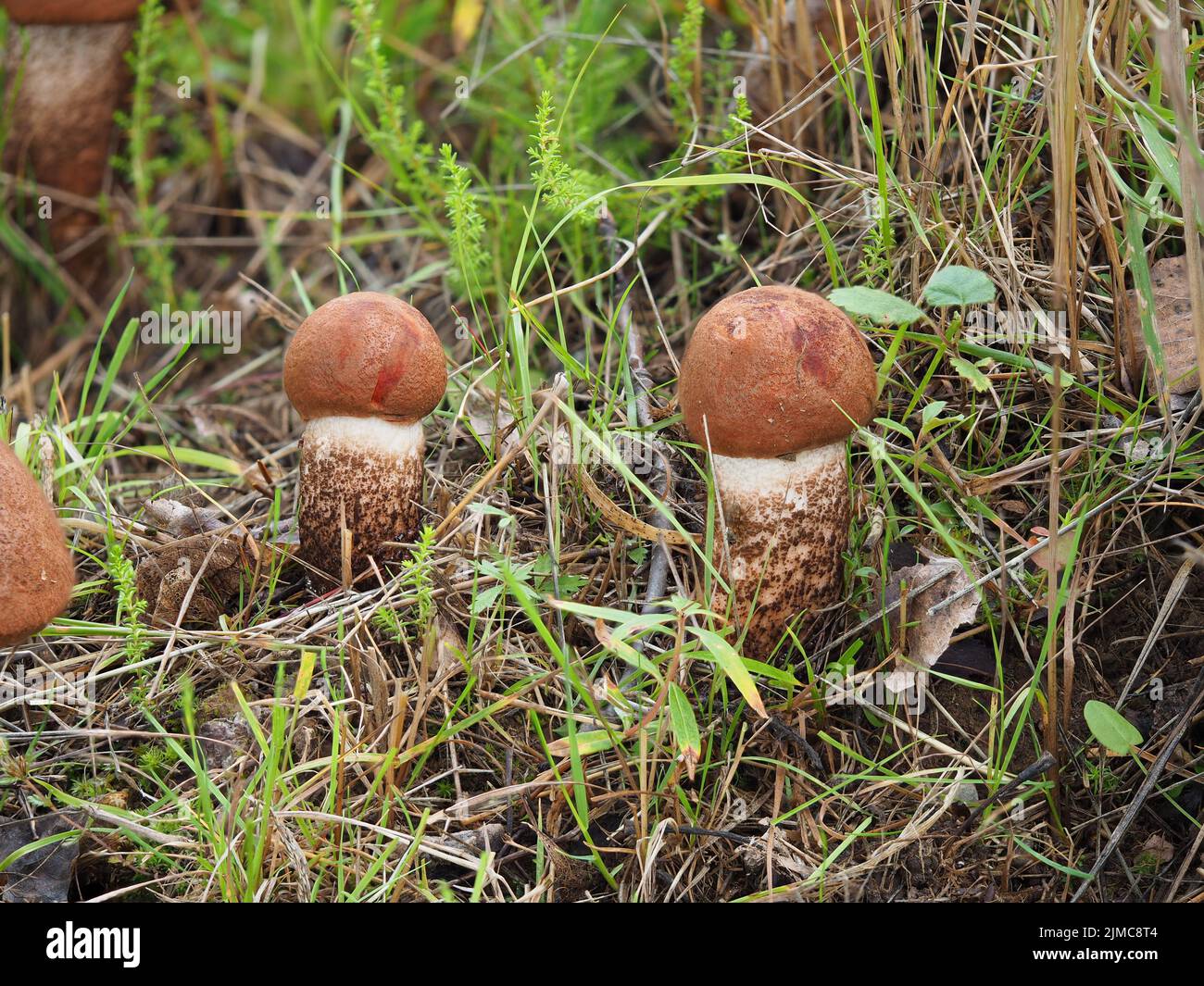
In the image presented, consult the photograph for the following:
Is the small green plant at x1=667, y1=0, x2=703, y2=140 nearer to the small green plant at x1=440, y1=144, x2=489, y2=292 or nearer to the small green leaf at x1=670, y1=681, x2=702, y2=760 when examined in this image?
the small green plant at x1=440, y1=144, x2=489, y2=292

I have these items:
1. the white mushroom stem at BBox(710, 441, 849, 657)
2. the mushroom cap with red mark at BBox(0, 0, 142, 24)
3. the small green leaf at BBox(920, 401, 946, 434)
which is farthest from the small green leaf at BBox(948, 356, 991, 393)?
the mushroom cap with red mark at BBox(0, 0, 142, 24)

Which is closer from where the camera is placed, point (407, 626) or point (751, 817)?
point (751, 817)

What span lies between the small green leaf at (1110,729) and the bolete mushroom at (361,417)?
5.36ft

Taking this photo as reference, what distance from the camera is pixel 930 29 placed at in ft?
10.9

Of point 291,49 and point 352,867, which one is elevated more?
point 291,49

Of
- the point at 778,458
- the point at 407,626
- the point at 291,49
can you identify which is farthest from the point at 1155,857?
the point at 291,49

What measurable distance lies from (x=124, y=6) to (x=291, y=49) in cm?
107

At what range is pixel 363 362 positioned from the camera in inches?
101

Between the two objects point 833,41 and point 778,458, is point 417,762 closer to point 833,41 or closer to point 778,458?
point 778,458

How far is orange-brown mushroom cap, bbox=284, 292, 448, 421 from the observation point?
2.56 meters

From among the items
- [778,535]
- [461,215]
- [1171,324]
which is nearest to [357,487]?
[461,215]

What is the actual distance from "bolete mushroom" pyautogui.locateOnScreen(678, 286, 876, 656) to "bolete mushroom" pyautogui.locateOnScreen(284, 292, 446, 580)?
678 millimetres

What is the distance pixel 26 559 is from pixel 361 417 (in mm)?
829

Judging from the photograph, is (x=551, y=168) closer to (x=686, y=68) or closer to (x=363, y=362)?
(x=363, y=362)
